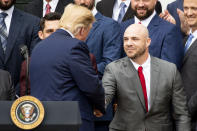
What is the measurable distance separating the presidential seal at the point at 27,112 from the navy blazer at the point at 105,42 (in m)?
2.13

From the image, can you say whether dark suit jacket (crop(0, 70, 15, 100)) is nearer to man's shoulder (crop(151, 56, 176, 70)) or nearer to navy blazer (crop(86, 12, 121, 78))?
navy blazer (crop(86, 12, 121, 78))

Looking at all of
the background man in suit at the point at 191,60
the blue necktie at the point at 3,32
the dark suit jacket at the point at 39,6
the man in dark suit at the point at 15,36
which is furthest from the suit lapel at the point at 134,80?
the dark suit jacket at the point at 39,6

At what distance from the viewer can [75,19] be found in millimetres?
4336

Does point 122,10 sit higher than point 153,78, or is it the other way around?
point 122,10

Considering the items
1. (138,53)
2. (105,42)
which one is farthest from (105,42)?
(138,53)

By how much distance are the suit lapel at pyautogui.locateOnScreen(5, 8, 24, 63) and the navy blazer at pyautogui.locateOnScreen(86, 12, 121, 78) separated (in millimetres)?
791

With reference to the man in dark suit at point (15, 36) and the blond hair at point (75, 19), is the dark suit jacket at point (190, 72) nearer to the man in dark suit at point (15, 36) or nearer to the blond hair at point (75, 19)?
the blond hair at point (75, 19)

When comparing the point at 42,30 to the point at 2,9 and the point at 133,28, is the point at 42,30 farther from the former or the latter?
the point at 133,28

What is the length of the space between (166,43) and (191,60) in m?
0.35

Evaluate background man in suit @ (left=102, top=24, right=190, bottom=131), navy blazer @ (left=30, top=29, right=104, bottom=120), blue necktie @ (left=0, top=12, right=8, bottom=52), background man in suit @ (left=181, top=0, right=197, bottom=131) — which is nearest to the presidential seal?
navy blazer @ (left=30, top=29, right=104, bottom=120)

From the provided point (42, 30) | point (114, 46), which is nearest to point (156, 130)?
point (114, 46)

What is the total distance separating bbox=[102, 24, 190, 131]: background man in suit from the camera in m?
5.16

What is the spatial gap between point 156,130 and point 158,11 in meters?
2.13

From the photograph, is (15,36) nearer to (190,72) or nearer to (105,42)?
(105,42)
